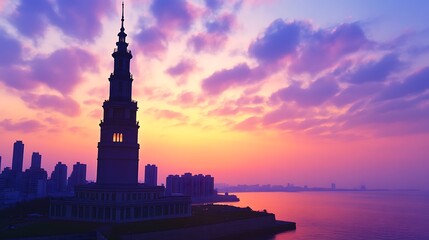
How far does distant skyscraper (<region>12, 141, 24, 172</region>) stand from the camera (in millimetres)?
164125

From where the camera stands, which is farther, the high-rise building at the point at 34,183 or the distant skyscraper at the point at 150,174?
the distant skyscraper at the point at 150,174

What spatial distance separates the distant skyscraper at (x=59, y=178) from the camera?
157875 mm

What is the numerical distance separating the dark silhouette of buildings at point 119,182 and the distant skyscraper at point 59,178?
10176 centimetres

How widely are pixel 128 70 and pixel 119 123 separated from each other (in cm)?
932

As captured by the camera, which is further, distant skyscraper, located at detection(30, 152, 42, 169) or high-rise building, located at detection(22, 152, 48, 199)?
distant skyscraper, located at detection(30, 152, 42, 169)

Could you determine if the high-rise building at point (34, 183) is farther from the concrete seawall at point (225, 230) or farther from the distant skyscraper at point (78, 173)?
the concrete seawall at point (225, 230)

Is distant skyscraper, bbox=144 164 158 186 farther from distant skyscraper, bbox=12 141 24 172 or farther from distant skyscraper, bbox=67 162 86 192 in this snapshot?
distant skyscraper, bbox=12 141 24 172

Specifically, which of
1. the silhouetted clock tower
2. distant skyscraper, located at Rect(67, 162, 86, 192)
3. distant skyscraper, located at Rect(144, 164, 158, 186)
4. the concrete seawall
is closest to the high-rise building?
distant skyscraper, located at Rect(67, 162, 86, 192)

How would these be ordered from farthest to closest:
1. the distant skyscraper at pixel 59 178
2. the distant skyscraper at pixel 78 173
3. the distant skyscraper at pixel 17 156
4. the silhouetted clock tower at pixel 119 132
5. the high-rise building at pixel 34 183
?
the distant skyscraper at pixel 17 156 < the distant skyscraper at pixel 78 173 < the distant skyscraper at pixel 59 178 < the high-rise building at pixel 34 183 < the silhouetted clock tower at pixel 119 132

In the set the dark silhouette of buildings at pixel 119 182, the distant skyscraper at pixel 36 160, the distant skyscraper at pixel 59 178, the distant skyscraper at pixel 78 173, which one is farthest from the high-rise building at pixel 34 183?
the dark silhouette of buildings at pixel 119 182

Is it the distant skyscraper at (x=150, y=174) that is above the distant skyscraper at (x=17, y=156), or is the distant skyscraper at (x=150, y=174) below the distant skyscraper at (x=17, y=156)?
below

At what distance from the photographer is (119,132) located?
65750mm

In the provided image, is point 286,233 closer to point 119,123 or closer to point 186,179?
point 119,123

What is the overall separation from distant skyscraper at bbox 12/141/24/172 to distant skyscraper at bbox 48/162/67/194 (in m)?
13.9
